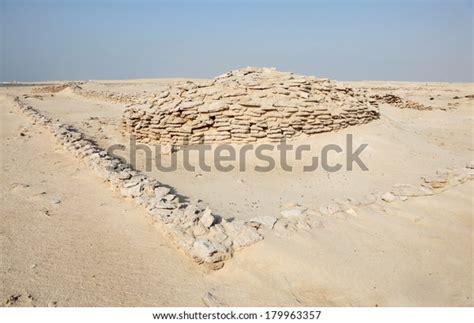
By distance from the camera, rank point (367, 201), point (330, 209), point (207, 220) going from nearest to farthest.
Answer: point (207, 220)
point (330, 209)
point (367, 201)

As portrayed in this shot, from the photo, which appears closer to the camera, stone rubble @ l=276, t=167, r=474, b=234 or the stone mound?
stone rubble @ l=276, t=167, r=474, b=234

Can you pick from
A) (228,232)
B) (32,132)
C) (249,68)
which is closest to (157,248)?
(228,232)

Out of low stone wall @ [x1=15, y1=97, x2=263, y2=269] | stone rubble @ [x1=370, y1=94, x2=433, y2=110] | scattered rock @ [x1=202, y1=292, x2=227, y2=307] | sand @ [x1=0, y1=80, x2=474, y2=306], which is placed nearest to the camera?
scattered rock @ [x1=202, y1=292, x2=227, y2=307]

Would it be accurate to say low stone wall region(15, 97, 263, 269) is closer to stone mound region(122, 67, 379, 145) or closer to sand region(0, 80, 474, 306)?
sand region(0, 80, 474, 306)

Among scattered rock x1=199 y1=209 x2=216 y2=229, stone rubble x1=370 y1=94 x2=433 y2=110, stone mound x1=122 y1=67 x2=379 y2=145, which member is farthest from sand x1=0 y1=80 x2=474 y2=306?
stone rubble x1=370 y1=94 x2=433 y2=110

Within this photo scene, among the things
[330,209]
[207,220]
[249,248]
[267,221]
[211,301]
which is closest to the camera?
[211,301]

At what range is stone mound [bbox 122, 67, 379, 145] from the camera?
8516 mm

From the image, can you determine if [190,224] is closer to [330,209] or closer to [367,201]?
[330,209]

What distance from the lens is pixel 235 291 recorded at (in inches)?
136

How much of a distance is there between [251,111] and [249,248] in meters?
5.04

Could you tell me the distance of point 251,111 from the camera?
852cm

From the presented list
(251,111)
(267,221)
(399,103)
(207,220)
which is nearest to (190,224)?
(207,220)

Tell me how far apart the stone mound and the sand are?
1.77 m

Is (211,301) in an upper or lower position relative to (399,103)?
lower
